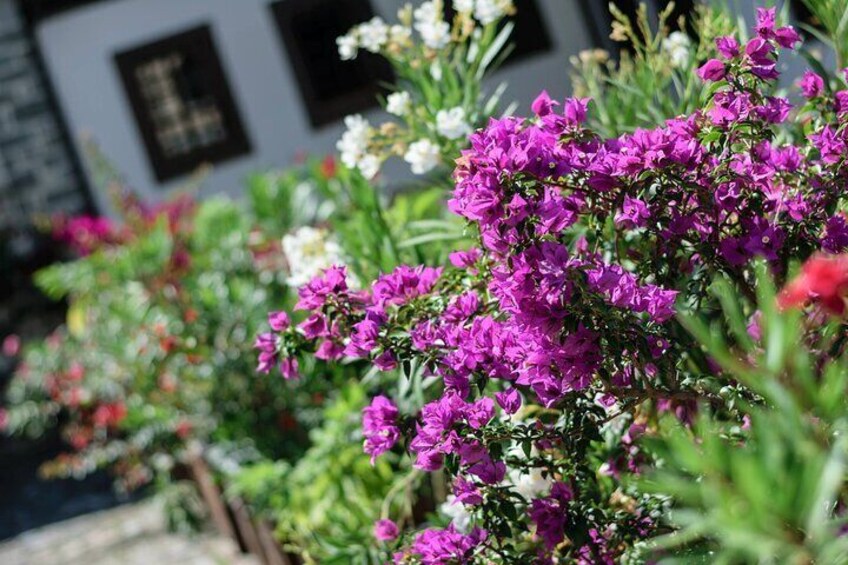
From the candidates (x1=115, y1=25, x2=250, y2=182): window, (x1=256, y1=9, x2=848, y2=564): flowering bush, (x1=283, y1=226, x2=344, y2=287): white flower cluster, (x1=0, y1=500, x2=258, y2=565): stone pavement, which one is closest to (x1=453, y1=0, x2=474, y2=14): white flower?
(x1=283, y1=226, x2=344, y2=287): white flower cluster

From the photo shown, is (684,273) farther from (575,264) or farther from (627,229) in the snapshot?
(575,264)

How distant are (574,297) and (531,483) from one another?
21.3 inches

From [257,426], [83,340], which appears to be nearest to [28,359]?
[83,340]

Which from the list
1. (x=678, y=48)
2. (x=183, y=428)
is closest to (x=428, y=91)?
(x=678, y=48)

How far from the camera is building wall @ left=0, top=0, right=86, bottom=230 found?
10820mm

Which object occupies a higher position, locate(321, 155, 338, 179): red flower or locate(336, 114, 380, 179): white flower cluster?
locate(336, 114, 380, 179): white flower cluster

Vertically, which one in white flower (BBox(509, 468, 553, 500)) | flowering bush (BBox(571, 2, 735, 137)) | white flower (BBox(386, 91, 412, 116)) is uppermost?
white flower (BBox(386, 91, 412, 116))

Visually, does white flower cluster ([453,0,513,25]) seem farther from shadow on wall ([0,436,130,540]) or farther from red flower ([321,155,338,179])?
shadow on wall ([0,436,130,540])

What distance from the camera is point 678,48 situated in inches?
108

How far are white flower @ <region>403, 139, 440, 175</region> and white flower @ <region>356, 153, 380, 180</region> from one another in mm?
73

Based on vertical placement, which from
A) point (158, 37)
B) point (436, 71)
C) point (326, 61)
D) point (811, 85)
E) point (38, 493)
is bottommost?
point (38, 493)

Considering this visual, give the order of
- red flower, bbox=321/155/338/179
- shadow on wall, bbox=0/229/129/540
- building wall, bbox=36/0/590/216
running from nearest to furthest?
1. red flower, bbox=321/155/338/179
2. shadow on wall, bbox=0/229/129/540
3. building wall, bbox=36/0/590/216

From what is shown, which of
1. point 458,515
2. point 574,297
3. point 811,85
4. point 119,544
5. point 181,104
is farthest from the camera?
point 181,104

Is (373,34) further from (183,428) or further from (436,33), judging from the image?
(183,428)
